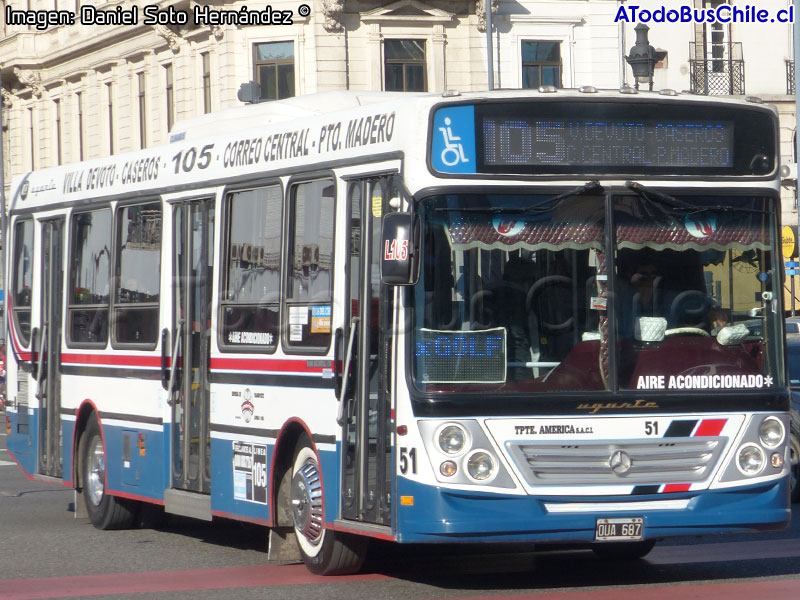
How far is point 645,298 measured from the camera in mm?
9508

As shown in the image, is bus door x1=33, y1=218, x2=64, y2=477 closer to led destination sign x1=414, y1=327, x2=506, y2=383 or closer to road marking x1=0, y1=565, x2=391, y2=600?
road marking x1=0, y1=565, x2=391, y2=600

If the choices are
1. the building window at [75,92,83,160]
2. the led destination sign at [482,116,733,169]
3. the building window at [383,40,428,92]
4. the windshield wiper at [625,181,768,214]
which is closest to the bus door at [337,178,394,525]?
A: the led destination sign at [482,116,733,169]

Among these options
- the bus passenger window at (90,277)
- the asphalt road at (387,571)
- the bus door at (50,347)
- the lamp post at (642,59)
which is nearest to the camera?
the asphalt road at (387,571)

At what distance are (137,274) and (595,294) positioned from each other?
15.7 feet

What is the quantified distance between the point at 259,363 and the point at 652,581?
2.84m

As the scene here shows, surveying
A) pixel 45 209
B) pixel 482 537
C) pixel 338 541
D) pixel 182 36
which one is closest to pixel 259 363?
pixel 338 541

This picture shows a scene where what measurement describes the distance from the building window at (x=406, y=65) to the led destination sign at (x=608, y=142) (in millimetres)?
33974

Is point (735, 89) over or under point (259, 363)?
over

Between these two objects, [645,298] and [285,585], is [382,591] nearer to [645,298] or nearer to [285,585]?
[285,585]

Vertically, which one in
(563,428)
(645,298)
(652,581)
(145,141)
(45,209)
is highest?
(145,141)

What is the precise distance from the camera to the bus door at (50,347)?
14539mm

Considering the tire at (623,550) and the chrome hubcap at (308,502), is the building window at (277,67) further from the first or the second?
the chrome hubcap at (308,502)

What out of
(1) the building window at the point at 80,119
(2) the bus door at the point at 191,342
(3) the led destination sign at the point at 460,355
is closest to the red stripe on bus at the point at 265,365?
(2) the bus door at the point at 191,342

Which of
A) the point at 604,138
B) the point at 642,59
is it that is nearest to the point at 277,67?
the point at 642,59
